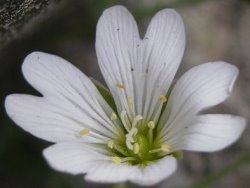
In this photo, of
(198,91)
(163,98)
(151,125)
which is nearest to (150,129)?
(151,125)

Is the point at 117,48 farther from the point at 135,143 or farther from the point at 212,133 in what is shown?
the point at 212,133

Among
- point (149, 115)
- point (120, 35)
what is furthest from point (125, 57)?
point (149, 115)

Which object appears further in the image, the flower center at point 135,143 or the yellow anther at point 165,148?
the flower center at point 135,143

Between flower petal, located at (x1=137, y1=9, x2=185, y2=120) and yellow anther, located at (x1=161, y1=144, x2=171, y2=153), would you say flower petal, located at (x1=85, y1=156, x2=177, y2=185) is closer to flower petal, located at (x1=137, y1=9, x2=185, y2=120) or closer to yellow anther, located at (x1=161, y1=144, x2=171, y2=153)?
yellow anther, located at (x1=161, y1=144, x2=171, y2=153)

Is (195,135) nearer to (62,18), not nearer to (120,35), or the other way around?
(120,35)

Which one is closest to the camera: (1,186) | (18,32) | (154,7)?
(18,32)

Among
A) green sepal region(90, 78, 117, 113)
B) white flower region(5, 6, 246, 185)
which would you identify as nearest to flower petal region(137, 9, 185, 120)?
white flower region(5, 6, 246, 185)

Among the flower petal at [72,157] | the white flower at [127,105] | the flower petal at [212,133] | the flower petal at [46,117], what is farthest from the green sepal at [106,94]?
the flower petal at [212,133]

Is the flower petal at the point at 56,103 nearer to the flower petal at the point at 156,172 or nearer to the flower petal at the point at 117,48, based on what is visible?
the flower petal at the point at 117,48
